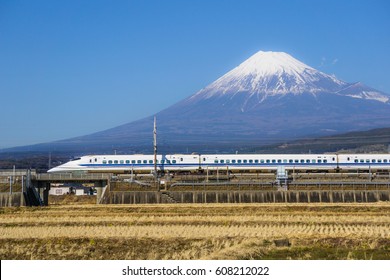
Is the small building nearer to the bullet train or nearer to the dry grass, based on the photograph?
the bullet train

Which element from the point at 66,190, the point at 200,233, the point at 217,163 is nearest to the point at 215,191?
the point at 217,163

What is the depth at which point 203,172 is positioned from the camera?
7475 centimetres

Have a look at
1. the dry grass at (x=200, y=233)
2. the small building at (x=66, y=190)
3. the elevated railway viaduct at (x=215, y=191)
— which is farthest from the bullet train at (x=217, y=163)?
the dry grass at (x=200, y=233)

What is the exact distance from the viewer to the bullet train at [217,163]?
74625 millimetres

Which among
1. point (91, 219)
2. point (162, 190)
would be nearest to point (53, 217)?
point (91, 219)

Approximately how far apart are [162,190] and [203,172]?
1939 centimetres

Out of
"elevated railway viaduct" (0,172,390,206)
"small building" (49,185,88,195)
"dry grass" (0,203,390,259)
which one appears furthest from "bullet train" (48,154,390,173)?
"dry grass" (0,203,390,259)

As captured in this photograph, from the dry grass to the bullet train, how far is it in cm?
3097

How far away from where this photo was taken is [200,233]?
2967 cm

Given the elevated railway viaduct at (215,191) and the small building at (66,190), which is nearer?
the elevated railway viaduct at (215,191)

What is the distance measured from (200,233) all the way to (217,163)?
46.0 meters

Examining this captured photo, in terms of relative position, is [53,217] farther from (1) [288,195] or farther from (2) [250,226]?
(1) [288,195]

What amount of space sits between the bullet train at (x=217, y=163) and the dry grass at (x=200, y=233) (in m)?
31.0

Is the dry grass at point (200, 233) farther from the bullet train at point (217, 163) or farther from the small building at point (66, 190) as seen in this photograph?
the small building at point (66, 190)
